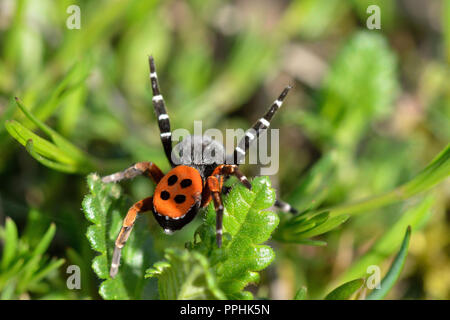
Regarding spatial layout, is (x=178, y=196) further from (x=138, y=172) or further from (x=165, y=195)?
(x=138, y=172)

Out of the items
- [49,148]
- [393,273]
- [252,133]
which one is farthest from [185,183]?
[393,273]

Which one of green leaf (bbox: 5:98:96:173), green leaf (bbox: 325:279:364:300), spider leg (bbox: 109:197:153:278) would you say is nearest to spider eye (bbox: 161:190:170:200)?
spider leg (bbox: 109:197:153:278)

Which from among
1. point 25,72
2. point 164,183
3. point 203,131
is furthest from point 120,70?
point 164,183

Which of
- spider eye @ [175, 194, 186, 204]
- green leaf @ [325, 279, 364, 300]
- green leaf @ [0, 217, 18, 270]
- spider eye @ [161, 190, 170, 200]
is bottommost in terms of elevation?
green leaf @ [325, 279, 364, 300]

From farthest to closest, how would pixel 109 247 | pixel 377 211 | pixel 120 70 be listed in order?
pixel 120 70, pixel 377 211, pixel 109 247

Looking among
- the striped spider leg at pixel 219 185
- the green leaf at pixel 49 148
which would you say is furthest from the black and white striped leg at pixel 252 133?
the green leaf at pixel 49 148

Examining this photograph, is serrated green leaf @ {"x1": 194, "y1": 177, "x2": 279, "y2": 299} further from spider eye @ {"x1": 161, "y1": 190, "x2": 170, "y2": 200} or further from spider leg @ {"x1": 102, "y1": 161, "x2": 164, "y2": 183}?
spider leg @ {"x1": 102, "y1": 161, "x2": 164, "y2": 183}

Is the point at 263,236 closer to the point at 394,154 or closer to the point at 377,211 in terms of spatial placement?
the point at 377,211
